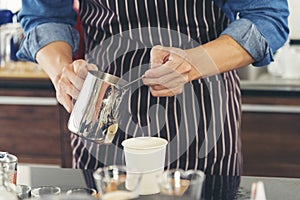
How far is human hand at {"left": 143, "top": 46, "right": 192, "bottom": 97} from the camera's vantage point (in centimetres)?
162

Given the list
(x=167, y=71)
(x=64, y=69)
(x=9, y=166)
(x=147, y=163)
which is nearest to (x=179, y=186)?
(x=147, y=163)

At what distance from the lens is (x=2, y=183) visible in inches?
51.1


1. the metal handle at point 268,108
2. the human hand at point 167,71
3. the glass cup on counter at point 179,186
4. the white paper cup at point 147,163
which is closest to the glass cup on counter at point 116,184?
the glass cup on counter at point 179,186

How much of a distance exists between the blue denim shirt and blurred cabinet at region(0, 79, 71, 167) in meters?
1.07

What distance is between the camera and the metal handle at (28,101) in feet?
9.93

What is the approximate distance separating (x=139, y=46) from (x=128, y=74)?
0.08m

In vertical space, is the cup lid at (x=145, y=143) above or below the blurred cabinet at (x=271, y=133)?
above

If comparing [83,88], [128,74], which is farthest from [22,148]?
[83,88]

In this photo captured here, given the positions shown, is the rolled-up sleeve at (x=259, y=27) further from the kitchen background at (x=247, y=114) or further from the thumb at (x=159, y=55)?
the kitchen background at (x=247, y=114)

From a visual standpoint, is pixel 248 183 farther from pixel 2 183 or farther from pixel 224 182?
pixel 2 183

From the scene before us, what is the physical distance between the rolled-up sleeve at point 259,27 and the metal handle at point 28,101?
140 cm

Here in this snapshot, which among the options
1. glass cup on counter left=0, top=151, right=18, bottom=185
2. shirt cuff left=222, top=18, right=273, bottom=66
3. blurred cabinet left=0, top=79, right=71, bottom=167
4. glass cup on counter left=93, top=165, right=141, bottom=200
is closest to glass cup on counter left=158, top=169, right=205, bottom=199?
glass cup on counter left=93, top=165, right=141, bottom=200

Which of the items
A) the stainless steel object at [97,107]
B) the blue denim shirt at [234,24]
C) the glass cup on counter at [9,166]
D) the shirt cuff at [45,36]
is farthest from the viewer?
the shirt cuff at [45,36]

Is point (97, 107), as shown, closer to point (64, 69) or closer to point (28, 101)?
point (64, 69)
